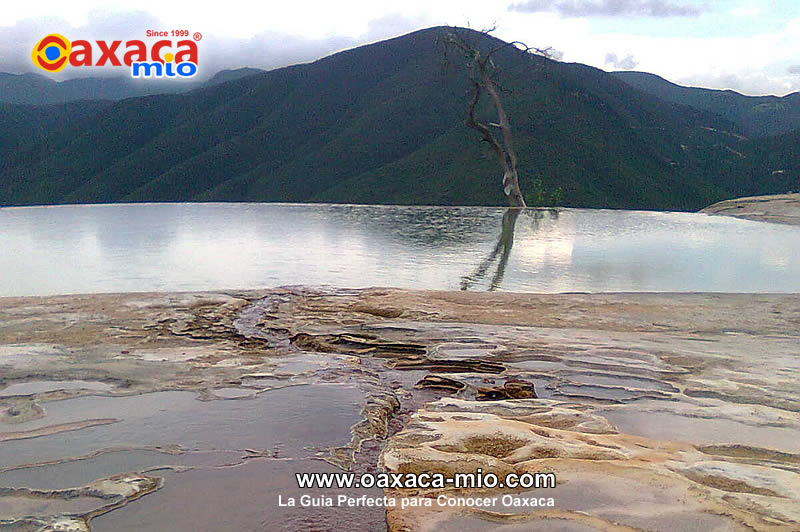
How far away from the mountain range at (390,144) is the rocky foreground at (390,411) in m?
28.4

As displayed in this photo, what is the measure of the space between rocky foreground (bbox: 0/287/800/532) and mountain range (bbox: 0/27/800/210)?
28.4 metres

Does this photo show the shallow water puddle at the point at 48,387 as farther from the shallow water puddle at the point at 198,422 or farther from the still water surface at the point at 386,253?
the still water surface at the point at 386,253

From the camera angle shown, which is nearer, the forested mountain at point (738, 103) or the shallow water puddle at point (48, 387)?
the shallow water puddle at point (48, 387)

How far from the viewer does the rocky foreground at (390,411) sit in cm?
235

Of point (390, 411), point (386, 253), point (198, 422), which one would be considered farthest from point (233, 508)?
point (386, 253)

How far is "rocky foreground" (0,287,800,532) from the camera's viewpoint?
2352 mm

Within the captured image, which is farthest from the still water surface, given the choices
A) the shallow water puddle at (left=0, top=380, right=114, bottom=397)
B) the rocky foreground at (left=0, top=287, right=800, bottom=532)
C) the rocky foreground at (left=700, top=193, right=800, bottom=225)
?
the shallow water puddle at (left=0, top=380, right=114, bottom=397)

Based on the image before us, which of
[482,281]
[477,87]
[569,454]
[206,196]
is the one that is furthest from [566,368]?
[206,196]

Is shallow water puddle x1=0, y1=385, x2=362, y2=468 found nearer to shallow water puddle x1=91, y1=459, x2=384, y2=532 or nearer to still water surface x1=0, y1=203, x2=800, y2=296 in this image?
shallow water puddle x1=91, y1=459, x2=384, y2=532

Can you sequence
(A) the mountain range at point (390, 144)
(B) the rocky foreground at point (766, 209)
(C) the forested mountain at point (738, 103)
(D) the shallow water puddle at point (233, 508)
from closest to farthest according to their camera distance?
(D) the shallow water puddle at point (233, 508) < (B) the rocky foreground at point (766, 209) < (A) the mountain range at point (390, 144) < (C) the forested mountain at point (738, 103)

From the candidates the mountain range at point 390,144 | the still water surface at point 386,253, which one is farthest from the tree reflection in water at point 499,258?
the mountain range at point 390,144

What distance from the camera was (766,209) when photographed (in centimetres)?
1502

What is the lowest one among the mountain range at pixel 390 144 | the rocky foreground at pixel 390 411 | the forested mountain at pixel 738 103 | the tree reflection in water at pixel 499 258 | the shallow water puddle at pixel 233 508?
the shallow water puddle at pixel 233 508

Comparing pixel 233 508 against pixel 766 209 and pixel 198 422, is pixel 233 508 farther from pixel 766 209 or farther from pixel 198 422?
pixel 766 209
